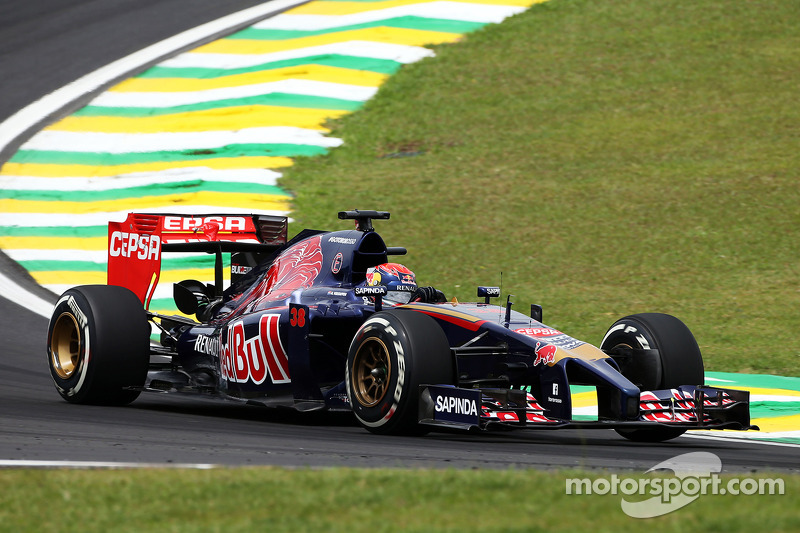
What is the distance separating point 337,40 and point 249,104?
306 centimetres

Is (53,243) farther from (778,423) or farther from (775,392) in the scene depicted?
(778,423)

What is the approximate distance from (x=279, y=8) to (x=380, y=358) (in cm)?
1943

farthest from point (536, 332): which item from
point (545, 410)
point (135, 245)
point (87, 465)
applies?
point (135, 245)

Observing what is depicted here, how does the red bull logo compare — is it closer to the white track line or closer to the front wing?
the front wing

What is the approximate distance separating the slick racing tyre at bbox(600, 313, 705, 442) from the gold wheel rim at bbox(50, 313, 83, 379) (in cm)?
470

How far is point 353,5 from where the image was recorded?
85.5 ft

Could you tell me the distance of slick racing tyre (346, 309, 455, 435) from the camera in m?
8.28

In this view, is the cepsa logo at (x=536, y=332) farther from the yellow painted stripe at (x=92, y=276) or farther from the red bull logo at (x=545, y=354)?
the yellow painted stripe at (x=92, y=276)

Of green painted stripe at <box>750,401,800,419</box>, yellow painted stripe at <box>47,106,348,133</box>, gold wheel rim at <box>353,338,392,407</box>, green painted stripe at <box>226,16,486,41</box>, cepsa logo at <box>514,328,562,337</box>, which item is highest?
green painted stripe at <box>226,16,486,41</box>

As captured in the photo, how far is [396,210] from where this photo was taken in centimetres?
1902

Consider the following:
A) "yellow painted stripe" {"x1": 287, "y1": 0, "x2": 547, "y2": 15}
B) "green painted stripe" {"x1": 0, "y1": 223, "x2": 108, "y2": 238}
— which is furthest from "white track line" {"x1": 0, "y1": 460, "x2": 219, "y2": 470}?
"yellow painted stripe" {"x1": 287, "y1": 0, "x2": 547, "y2": 15}

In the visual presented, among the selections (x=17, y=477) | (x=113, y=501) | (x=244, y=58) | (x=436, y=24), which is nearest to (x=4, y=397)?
(x=17, y=477)

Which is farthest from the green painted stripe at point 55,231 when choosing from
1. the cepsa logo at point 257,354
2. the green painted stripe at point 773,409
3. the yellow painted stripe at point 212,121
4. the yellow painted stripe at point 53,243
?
the green painted stripe at point 773,409

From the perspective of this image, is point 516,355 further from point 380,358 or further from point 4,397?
point 4,397
